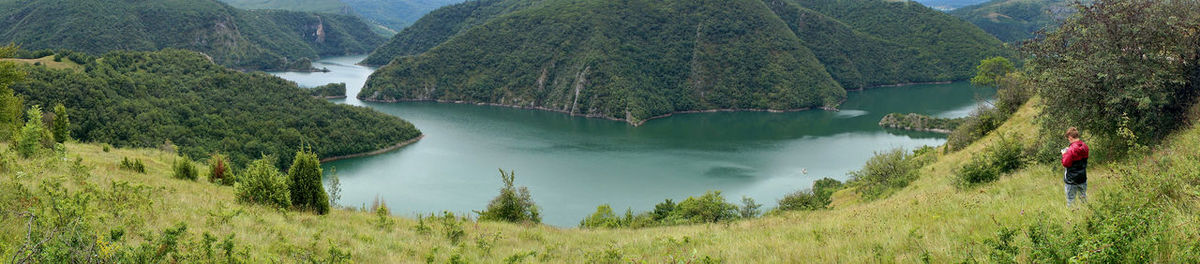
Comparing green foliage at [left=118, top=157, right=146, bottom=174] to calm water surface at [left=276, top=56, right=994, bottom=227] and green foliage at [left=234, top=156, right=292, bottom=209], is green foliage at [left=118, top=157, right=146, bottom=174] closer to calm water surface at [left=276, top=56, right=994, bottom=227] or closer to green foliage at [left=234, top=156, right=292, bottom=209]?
green foliage at [left=234, top=156, right=292, bottom=209]

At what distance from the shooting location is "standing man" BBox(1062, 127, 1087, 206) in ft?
28.1

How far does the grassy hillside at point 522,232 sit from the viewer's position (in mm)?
6605

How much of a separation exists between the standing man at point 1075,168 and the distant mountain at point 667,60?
9713 cm

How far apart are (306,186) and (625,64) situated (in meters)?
122

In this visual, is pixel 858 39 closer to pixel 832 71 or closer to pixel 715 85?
pixel 832 71

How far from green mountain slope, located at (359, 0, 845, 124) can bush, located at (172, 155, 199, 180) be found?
94.1 m

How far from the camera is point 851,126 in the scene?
96.9 m

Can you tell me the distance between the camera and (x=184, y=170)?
1734cm

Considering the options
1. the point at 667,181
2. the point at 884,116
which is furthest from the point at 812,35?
the point at 667,181

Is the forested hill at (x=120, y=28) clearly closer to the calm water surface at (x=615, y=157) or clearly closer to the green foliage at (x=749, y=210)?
the calm water surface at (x=615, y=157)

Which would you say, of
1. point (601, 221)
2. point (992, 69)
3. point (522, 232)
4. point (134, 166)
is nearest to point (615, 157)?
point (992, 69)

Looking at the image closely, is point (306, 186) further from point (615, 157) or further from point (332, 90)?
point (332, 90)

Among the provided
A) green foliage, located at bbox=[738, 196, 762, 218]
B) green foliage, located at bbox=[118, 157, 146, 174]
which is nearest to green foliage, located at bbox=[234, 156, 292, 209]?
green foliage, located at bbox=[118, 157, 146, 174]

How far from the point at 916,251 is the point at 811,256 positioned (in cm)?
115
